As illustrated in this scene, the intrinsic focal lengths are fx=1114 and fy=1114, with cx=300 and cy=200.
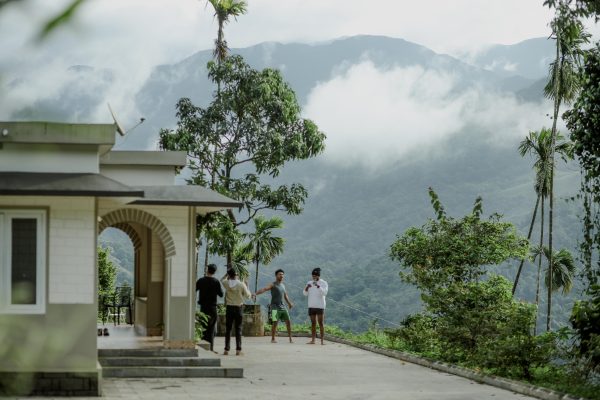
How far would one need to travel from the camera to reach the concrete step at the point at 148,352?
16.3 m

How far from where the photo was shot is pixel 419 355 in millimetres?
19719

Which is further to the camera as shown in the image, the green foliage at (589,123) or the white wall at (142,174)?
the white wall at (142,174)

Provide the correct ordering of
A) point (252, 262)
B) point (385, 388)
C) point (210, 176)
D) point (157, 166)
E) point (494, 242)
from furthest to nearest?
point (252, 262), point (210, 176), point (494, 242), point (157, 166), point (385, 388)

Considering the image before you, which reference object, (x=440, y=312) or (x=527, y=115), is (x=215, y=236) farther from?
Answer: (x=527, y=115)

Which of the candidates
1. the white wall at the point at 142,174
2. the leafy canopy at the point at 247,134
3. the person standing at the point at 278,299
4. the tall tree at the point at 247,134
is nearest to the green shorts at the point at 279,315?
the person standing at the point at 278,299

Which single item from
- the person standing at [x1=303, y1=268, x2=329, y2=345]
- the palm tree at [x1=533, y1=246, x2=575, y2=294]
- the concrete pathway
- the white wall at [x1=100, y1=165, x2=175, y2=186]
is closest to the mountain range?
the palm tree at [x1=533, y1=246, x2=575, y2=294]

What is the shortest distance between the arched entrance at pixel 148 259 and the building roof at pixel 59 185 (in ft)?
12.7

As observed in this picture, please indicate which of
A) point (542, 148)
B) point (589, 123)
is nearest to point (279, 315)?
point (589, 123)

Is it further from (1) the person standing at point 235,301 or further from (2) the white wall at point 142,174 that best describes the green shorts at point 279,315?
(2) the white wall at point 142,174

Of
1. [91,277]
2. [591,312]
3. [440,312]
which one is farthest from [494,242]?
[91,277]

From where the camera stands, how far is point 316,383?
15.5m

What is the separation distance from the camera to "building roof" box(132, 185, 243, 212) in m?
16.8

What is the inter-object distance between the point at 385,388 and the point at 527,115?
162512mm

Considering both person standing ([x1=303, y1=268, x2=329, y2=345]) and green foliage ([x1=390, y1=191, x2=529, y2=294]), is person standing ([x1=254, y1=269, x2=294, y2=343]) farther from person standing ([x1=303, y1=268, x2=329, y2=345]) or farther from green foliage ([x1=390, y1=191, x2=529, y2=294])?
green foliage ([x1=390, y1=191, x2=529, y2=294])
